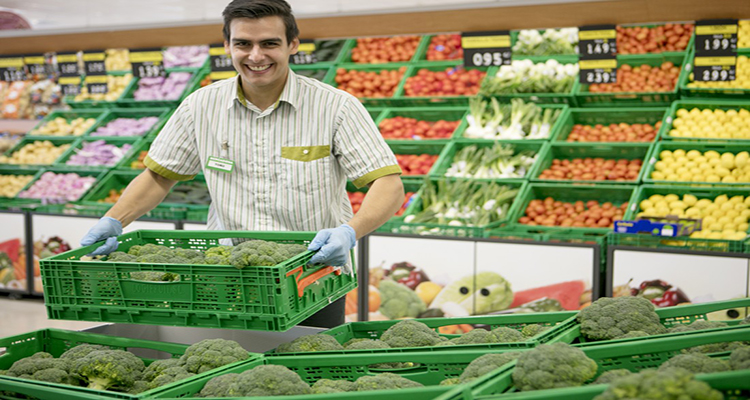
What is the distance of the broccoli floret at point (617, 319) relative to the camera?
2014 millimetres

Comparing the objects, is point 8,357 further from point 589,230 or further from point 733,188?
point 733,188

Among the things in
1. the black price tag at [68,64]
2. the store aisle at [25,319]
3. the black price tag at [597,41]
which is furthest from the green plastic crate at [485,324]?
the black price tag at [68,64]

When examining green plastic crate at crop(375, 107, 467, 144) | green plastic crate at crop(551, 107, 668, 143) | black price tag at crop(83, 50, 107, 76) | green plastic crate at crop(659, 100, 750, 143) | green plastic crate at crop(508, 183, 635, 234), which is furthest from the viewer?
black price tag at crop(83, 50, 107, 76)

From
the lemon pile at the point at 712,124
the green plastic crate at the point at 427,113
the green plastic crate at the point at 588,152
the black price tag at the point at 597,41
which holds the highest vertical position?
the black price tag at the point at 597,41

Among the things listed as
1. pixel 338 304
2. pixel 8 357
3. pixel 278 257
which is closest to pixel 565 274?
pixel 338 304

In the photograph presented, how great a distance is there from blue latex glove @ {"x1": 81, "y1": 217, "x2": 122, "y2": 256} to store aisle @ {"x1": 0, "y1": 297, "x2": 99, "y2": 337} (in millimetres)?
3036

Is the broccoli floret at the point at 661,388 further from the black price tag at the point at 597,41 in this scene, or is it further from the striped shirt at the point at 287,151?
the black price tag at the point at 597,41

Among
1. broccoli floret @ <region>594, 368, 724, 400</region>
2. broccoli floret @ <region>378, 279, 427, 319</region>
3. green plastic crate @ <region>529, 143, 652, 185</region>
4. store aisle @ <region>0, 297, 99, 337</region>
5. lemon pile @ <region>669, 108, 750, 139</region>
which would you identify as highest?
lemon pile @ <region>669, 108, 750, 139</region>

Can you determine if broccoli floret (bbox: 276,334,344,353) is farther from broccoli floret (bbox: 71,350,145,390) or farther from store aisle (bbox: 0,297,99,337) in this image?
store aisle (bbox: 0,297,99,337)

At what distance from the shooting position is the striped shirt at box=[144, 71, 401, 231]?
2.60 metres

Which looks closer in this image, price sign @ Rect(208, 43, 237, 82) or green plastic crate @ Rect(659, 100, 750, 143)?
green plastic crate @ Rect(659, 100, 750, 143)

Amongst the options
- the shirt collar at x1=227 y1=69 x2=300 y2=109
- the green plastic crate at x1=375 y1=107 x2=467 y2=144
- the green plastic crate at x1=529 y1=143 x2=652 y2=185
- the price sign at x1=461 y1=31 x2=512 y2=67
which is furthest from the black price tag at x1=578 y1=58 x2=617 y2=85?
the shirt collar at x1=227 y1=69 x2=300 y2=109

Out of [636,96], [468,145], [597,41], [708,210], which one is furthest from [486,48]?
[708,210]

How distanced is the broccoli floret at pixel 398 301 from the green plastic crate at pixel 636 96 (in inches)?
86.3
